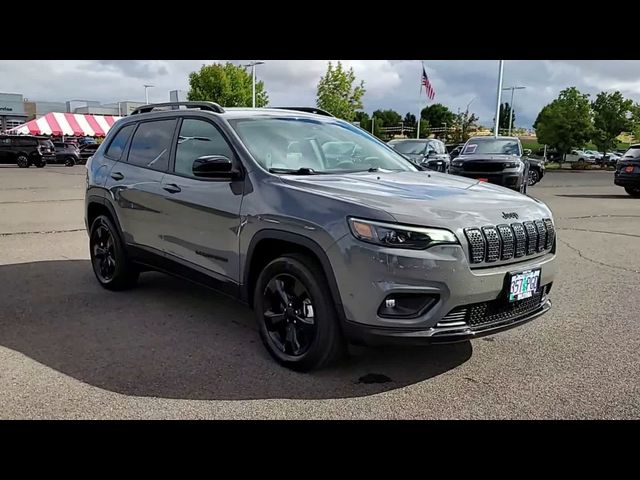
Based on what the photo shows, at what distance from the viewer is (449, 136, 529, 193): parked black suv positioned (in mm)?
14742

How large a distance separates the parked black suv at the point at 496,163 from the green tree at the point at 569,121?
31918 mm

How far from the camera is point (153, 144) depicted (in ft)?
17.1

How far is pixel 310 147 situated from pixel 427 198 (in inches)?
52.6

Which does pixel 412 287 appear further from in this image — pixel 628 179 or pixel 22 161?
pixel 22 161

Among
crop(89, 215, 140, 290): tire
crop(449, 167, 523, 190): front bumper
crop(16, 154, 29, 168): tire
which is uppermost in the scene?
crop(449, 167, 523, 190): front bumper

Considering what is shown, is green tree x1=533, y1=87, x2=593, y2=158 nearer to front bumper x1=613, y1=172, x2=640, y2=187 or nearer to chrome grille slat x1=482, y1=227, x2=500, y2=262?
front bumper x1=613, y1=172, x2=640, y2=187

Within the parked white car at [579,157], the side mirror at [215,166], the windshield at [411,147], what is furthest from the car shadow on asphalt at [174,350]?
the parked white car at [579,157]

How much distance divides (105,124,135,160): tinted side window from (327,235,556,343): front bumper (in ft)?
11.0

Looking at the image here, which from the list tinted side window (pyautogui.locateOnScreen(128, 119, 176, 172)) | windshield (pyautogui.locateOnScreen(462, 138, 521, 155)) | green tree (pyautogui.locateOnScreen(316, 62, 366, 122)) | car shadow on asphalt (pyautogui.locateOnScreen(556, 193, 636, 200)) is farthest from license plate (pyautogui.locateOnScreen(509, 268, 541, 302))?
green tree (pyautogui.locateOnScreen(316, 62, 366, 122))

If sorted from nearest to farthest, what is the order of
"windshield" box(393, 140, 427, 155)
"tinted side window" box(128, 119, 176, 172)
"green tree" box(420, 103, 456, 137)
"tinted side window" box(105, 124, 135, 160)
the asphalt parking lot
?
the asphalt parking lot → "tinted side window" box(128, 119, 176, 172) → "tinted side window" box(105, 124, 135, 160) → "windshield" box(393, 140, 427, 155) → "green tree" box(420, 103, 456, 137)

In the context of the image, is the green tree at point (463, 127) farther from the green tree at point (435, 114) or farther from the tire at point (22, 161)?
the tire at point (22, 161)

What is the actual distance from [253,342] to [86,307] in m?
1.90

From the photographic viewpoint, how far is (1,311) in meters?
5.10
